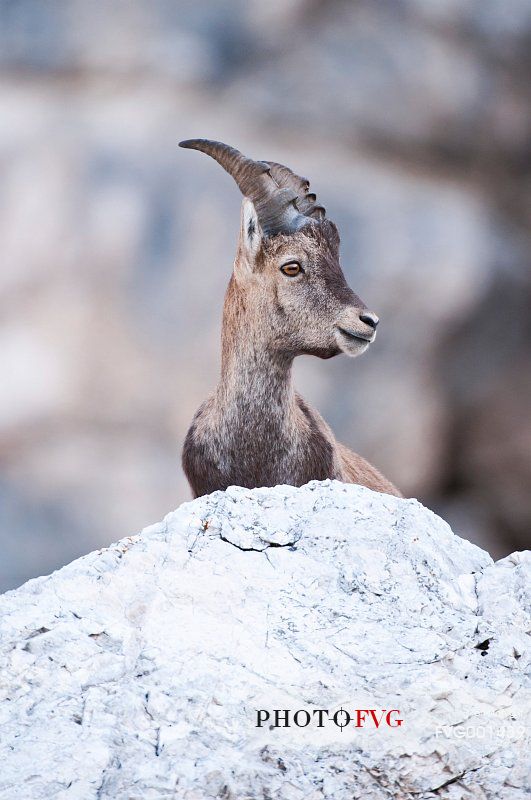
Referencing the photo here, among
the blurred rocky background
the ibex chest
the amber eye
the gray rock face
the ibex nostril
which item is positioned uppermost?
the blurred rocky background

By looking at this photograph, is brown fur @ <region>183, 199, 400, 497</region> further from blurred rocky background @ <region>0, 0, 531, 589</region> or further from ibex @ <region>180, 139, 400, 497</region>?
blurred rocky background @ <region>0, 0, 531, 589</region>

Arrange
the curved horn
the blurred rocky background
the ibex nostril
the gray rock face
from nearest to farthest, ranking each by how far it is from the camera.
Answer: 1. the gray rock face
2. the ibex nostril
3. the curved horn
4. the blurred rocky background

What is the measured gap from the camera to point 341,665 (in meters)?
3.14

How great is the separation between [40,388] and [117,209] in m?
1.90

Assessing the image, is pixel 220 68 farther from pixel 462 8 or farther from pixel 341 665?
pixel 341 665

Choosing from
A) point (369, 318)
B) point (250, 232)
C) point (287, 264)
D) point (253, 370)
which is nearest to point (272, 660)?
point (369, 318)

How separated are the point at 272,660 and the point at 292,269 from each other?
3.02 meters

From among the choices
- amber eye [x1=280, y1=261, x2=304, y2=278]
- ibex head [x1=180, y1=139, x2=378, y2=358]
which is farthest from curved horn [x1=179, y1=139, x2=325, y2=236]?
amber eye [x1=280, y1=261, x2=304, y2=278]

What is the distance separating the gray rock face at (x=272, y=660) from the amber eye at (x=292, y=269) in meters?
2.20

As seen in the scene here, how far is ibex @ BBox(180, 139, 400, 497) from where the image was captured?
19.1ft

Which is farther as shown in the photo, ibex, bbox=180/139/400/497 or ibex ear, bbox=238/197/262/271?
ibex ear, bbox=238/197/262/271

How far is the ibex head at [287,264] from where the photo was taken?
575cm

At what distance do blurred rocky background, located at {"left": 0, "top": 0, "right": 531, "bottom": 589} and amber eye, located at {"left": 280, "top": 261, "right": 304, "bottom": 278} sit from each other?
5349 millimetres

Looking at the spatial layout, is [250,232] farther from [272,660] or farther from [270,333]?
[272,660]
